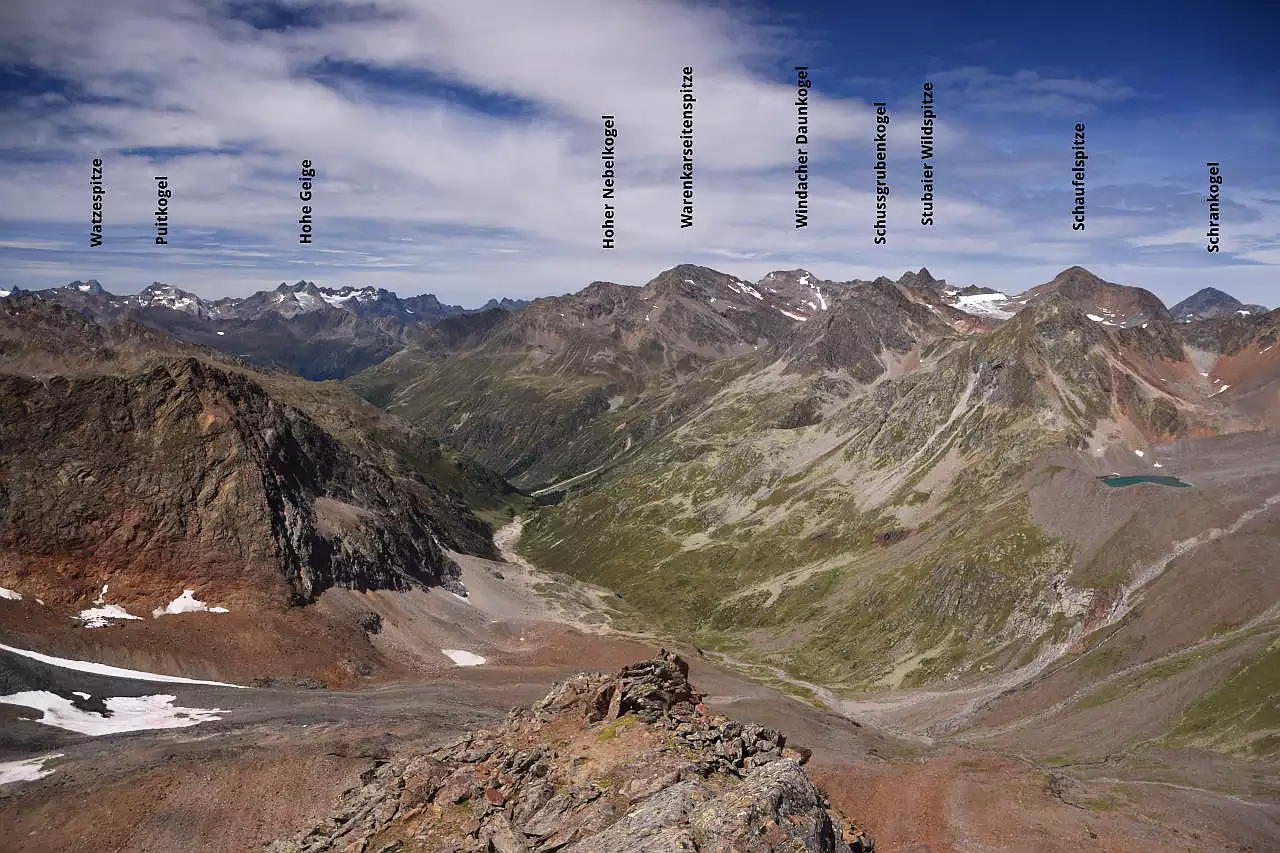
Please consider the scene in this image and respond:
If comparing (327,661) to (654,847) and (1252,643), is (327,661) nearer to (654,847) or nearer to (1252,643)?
(654,847)

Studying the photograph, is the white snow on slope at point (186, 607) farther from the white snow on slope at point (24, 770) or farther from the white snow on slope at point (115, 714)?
the white snow on slope at point (24, 770)

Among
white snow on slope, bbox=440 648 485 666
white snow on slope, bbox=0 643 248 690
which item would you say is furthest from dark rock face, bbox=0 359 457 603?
white snow on slope, bbox=440 648 485 666

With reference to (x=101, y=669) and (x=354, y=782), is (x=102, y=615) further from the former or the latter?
(x=354, y=782)

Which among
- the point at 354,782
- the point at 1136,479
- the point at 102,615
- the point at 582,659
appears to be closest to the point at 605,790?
the point at 354,782

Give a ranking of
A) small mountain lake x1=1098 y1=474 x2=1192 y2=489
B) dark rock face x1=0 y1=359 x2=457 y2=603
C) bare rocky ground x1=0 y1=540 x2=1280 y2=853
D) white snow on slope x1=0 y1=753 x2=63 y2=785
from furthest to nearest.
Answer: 1. small mountain lake x1=1098 y1=474 x2=1192 y2=489
2. dark rock face x1=0 y1=359 x2=457 y2=603
3. white snow on slope x1=0 y1=753 x2=63 y2=785
4. bare rocky ground x1=0 y1=540 x2=1280 y2=853

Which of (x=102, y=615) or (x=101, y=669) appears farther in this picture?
(x=102, y=615)

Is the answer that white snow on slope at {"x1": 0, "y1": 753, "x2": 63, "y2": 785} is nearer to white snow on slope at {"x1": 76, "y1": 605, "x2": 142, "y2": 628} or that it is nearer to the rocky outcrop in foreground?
the rocky outcrop in foreground

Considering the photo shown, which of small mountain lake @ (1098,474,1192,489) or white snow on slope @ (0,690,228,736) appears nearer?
white snow on slope @ (0,690,228,736)
